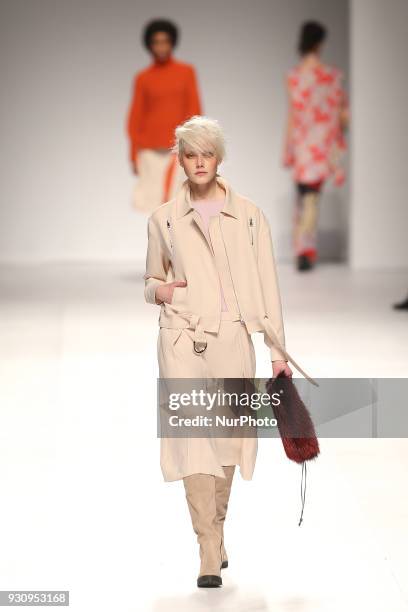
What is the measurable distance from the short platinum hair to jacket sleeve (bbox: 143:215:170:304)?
0.22 metres

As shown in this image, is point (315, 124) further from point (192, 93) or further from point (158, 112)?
point (158, 112)

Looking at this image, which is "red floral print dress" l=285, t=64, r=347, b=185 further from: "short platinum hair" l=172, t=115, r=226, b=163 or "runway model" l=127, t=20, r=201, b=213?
"short platinum hair" l=172, t=115, r=226, b=163

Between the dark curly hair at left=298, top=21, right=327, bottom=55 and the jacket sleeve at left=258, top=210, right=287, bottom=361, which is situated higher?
the dark curly hair at left=298, top=21, right=327, bottom=55

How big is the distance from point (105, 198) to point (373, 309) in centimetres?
Answer: 485

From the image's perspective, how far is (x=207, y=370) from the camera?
395cm

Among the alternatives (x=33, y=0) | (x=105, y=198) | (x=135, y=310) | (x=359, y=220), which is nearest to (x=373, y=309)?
(x=135, y=310)

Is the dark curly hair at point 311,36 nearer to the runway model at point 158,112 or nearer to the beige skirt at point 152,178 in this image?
the runway model at point 158,112

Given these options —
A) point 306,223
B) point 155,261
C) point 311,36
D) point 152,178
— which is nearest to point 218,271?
point 155,261

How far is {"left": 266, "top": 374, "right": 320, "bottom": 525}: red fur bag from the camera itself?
389 centimetres

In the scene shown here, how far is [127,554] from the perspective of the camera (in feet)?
14.0

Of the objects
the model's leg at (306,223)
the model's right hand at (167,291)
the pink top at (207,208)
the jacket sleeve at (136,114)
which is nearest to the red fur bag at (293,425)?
the model's right hand at (167,291)

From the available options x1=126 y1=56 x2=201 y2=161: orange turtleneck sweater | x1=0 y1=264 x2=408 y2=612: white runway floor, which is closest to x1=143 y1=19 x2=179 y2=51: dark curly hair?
x1=126 y1=56 x2=201 y2=161: orange turtleneck sweater

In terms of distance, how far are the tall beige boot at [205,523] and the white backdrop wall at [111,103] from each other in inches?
411

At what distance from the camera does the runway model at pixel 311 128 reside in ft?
40.3
